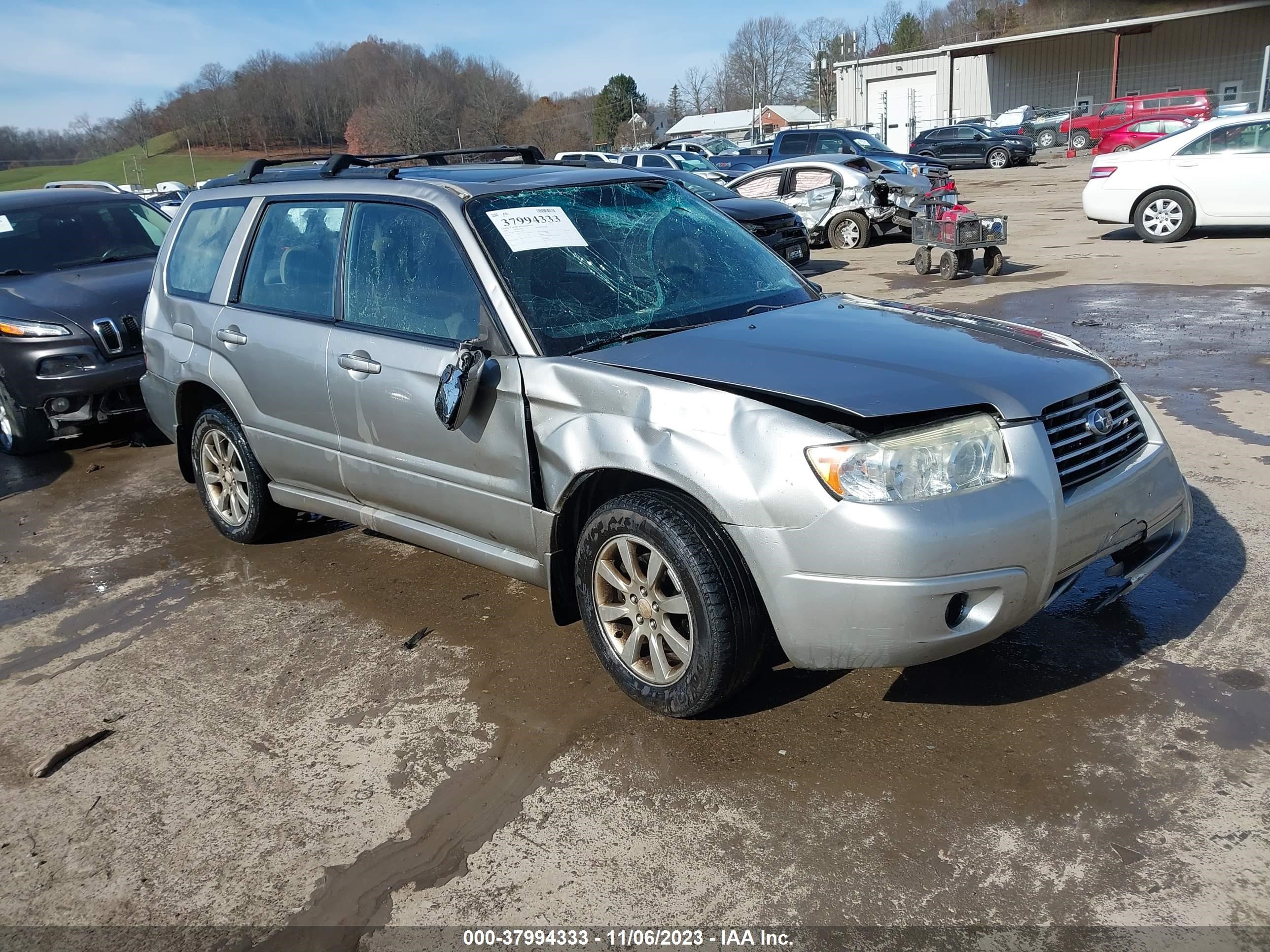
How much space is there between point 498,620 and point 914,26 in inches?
3664

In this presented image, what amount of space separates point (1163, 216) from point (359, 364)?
12.6 metres

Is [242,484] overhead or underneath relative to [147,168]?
underneath

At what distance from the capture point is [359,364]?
13.2 ft

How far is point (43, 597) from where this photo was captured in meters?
4.86

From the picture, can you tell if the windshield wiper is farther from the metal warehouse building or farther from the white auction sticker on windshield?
the metal warehouse building

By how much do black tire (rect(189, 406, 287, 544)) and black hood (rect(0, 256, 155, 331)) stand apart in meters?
2.41

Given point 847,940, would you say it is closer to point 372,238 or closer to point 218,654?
point 218,654

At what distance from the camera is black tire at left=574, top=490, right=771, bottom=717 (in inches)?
118

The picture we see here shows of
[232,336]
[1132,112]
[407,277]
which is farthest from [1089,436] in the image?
[1132,112]

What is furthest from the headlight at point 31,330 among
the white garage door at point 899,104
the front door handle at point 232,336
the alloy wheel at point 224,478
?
the white garage door at point 899,104

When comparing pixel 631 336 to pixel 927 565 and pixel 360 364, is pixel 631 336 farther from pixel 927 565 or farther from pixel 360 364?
pixel 927 565

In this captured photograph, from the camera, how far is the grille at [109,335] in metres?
6.93

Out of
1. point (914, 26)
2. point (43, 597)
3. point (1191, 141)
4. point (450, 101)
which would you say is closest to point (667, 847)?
point (43, 597)

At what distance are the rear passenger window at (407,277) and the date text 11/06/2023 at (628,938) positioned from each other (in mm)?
2025
